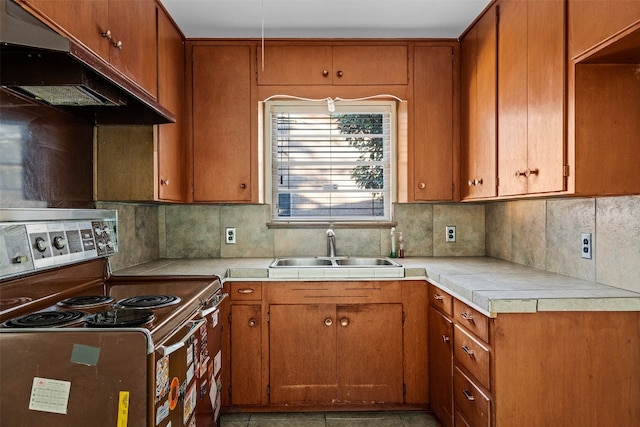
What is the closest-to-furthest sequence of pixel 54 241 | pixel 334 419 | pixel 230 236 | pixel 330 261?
pixel 54 241 → pixel 334 419 → pixel 330 261 → pixel 230 236

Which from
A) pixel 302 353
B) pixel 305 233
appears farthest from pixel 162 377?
pixel 305 233

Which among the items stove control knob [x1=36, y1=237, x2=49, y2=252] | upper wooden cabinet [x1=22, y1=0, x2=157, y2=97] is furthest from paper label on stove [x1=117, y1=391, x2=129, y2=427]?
upper wooden cabinet [x1=22, y1=0, x2=157, y2=97]

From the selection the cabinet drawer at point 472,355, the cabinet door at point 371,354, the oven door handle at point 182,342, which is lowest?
the cabinet door at point 371,354

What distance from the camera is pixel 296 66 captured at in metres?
2.76

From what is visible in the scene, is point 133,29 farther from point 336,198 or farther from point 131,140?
point 336,198

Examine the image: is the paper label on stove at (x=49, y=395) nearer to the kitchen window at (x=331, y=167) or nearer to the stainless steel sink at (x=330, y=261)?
the stainless steel sink at (x=330, y=261)

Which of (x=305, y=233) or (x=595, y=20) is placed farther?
(x=305, y=233)

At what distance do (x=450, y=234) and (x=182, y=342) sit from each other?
2208 mm

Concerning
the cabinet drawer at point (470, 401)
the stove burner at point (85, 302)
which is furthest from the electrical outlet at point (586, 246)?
the stove burner at point (85, 302)

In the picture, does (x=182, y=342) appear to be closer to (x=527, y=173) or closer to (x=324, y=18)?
(x=527, y=173)

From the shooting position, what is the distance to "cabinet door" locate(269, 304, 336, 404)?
2439 millimetres

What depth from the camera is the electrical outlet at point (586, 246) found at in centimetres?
192

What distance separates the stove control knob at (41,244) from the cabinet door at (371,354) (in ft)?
5.02

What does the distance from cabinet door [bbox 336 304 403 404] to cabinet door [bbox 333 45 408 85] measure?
148 cm
